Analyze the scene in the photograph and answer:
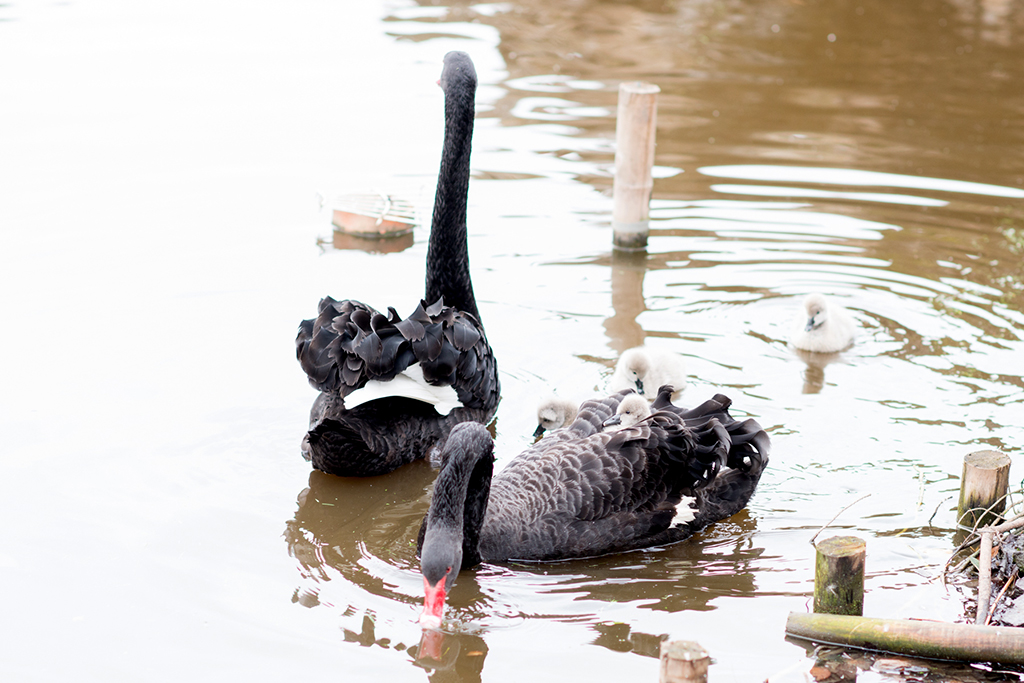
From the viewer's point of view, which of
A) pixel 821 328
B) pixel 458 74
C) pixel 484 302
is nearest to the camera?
pixel 458 74

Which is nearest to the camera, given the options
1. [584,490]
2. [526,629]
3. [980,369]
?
[526,629]

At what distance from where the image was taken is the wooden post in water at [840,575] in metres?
3.35

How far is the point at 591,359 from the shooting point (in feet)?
19.7

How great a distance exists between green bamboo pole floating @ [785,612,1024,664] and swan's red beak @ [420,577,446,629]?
1.13 m

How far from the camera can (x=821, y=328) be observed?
5980mm

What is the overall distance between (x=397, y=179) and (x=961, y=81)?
6.22 metres

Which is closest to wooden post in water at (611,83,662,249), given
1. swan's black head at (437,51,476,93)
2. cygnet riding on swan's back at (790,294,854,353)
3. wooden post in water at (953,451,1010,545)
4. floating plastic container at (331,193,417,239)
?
floating plastic container at (331,193,417,239)

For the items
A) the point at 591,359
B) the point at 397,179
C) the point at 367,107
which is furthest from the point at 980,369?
the point at 367,107

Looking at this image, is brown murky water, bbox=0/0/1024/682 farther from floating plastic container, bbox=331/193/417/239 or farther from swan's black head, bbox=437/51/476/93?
swan's black head, bbox=437/51/476/93

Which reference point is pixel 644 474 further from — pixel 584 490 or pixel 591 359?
pixel 591 359

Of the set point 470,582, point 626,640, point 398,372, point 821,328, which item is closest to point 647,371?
point 821,328

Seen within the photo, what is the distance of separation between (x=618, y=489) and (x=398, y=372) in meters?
0.98

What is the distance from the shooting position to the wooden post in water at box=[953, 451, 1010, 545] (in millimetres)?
3934

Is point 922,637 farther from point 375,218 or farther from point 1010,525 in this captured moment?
point 375,218
